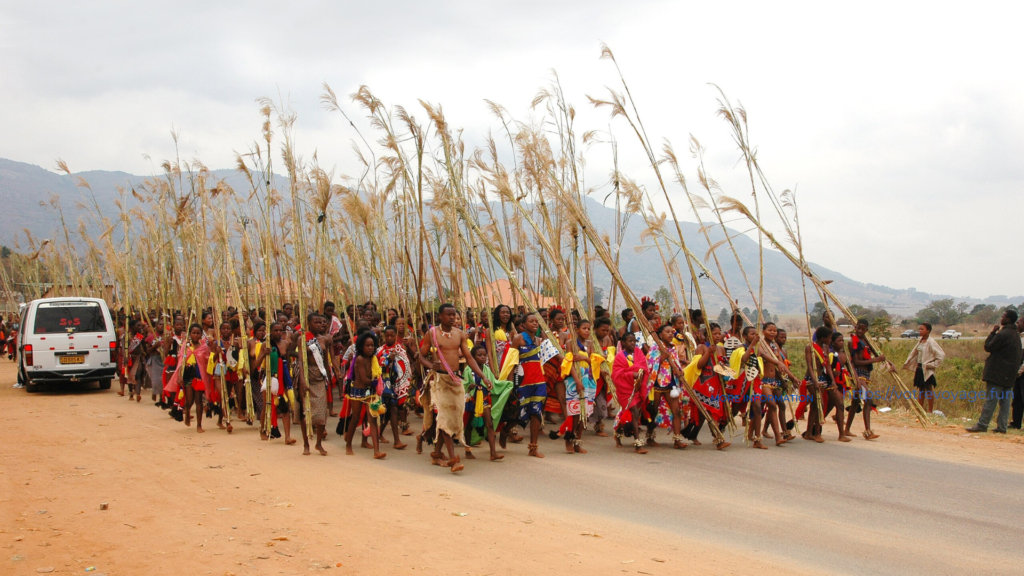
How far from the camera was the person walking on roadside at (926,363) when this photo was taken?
1119 cm

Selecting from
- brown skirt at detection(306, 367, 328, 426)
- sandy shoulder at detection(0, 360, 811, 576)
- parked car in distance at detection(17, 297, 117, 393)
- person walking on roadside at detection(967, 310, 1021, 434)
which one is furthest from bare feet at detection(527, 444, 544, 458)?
parked car in distance at detection(17, 297, 117, 393)

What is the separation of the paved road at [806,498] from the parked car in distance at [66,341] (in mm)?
9216

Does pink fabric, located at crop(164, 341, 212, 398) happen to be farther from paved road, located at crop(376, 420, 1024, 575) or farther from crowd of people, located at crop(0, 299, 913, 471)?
paved road, located at crop(376, 420, 1024, 575)

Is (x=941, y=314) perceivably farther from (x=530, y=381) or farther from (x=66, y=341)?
(x=66, y=341)

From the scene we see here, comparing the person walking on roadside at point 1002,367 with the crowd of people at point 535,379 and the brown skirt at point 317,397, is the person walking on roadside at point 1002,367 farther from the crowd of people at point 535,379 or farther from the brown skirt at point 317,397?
the brown skirt at point 317,397

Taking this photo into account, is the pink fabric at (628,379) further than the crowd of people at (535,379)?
Yes

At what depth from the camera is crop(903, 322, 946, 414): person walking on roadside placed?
11188mm

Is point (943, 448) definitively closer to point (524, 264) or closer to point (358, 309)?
point (524, 264)

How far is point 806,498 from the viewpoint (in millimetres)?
6129

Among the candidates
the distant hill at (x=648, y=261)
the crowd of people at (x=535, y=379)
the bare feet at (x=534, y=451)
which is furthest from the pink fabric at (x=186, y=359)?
the distant hill at (x=648, y=261)

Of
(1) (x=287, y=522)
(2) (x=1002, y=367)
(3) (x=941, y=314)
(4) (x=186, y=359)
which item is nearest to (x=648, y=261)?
(3) (x=941, y=314)

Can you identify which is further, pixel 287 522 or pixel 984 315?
pixel 984 315

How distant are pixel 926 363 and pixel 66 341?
597 inches

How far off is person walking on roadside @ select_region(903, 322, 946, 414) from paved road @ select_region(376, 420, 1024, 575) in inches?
153
